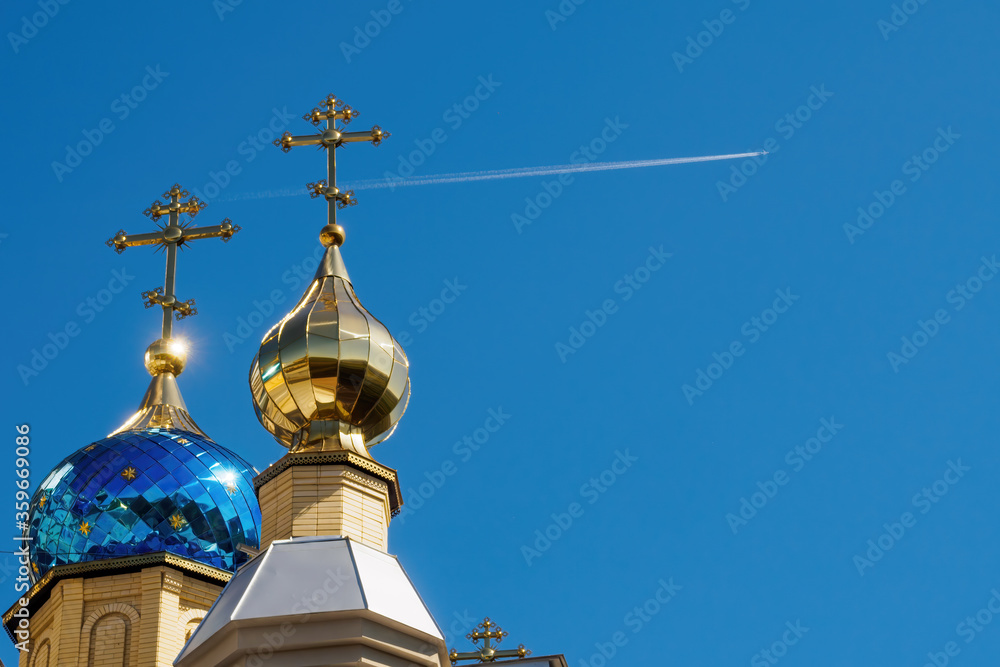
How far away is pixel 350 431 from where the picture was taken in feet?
44.6

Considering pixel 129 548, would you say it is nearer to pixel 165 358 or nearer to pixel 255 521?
pixel 255 521

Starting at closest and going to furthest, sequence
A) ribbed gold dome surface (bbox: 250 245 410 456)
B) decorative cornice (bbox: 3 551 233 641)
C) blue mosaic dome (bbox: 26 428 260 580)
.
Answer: ribbed gold dome surface (bbox: 250 245 410 456) < decorative cornice (bbox: 3 551 233 641) < blue mosaic dome (bbox: 26 428 260 580)

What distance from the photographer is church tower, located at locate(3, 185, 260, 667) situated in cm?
1873

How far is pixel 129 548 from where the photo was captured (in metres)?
18.8

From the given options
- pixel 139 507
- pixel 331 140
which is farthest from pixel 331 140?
pixel 139 507

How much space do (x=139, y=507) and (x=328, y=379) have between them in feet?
19.5

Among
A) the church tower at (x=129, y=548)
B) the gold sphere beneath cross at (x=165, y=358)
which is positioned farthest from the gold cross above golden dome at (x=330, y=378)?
the gold sphere beneath cross at (x=165, y=358)

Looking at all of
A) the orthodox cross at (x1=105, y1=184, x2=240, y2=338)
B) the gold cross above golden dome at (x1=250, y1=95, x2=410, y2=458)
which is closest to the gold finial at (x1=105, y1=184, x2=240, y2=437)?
the orthodox cross at (x1=105, y1=184, x2=240, y2=338)

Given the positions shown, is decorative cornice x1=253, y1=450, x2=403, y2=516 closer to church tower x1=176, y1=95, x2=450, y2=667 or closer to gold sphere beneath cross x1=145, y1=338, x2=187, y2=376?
church tower x1=176, y1=95, x2=450, y2=667

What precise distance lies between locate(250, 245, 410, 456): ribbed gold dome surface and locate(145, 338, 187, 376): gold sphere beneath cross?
7835 mm

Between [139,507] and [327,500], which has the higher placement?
[139,507]

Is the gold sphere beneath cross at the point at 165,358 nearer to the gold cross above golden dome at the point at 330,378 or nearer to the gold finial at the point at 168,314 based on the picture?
the gold finial at the point at 168,314

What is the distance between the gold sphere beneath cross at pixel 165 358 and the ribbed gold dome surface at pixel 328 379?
25.7ft

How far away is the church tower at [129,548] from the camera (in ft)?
61.5
